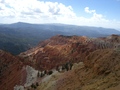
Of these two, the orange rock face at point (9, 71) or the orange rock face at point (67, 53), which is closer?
the orange rock face at point (9, 71)

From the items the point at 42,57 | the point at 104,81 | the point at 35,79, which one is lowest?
the point at 42,57

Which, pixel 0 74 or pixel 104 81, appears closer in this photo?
pixel 104 81

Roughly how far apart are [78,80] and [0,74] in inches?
1704

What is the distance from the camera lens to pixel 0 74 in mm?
61438

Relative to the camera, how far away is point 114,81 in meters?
19.0

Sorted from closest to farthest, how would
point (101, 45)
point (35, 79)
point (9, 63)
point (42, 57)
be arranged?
1. point (35, 79)
2. point (9, 63)
3. point (101, 45)
4. point (42, 57)

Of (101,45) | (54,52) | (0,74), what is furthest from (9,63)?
(101,45)

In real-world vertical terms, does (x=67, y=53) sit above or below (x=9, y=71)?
above

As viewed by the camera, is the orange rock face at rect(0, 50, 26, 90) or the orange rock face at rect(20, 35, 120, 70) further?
the orange rock face at rect(20, 35, 120, 70)

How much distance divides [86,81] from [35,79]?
2124 cm

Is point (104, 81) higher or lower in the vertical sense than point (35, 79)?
higher

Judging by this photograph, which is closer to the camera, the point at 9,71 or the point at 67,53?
the point at 9,71

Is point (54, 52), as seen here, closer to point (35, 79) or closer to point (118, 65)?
point (35, 79)

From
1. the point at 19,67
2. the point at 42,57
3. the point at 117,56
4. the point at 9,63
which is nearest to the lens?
the point at 117,56
